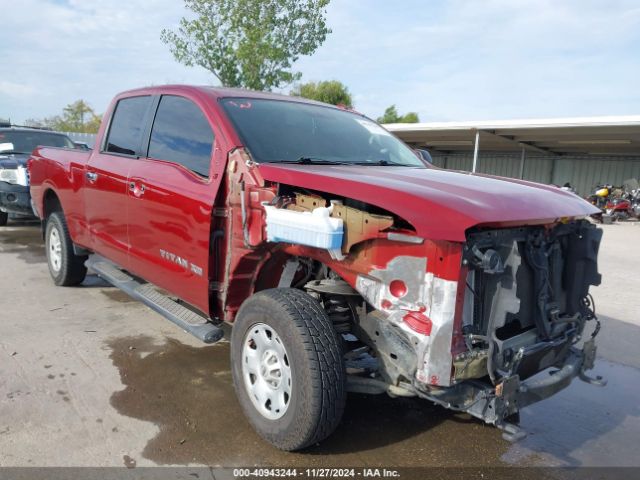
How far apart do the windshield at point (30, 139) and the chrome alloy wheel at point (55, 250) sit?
196 inches

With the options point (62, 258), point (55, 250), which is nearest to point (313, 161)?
point (62, 258)

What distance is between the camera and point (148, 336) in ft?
14.7

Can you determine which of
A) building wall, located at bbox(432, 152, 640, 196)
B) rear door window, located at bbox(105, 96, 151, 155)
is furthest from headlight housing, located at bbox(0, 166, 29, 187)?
building wall, located at bbox(432, 152, 640, 196)

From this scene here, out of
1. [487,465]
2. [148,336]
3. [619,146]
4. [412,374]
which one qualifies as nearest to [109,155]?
[148,336]

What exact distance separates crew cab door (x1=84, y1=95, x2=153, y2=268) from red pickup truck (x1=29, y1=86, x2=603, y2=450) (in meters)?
0.10

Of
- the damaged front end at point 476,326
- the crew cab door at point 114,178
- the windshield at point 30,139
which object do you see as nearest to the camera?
the damaged front end at point 476,326

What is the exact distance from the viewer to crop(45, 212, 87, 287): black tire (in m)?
5.48

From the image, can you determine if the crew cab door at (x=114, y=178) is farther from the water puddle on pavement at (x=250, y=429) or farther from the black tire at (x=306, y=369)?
the black tire at (x=306, y=369)

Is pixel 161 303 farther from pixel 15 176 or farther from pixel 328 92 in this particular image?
pixel 328 92

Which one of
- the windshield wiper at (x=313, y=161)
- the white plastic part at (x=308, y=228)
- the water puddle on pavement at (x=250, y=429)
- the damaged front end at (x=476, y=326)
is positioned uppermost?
the windshield wiper at (x=313, y=161)

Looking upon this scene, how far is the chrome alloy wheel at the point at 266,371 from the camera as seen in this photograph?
2742 mm

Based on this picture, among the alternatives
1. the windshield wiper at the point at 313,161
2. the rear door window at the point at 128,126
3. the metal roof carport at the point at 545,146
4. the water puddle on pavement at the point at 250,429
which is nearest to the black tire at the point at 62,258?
the rear door window at the point at 128,126

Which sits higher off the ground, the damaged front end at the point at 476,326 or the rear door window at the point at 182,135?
the rear door window at the point at 182,135

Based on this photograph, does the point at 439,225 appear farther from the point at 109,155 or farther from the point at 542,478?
the point at 109,155
